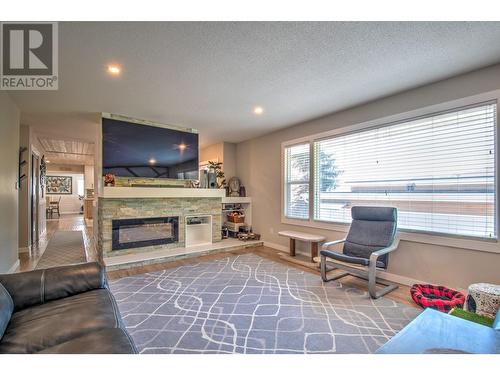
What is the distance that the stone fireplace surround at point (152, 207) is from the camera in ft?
12.8

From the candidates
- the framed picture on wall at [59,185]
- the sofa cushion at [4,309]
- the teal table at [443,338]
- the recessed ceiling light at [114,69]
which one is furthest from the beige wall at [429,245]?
the framed picture on wall at [59,185]

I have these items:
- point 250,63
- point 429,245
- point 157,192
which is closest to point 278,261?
point 429,245

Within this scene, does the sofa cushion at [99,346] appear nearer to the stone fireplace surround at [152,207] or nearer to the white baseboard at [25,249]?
the stone fireplace surround at [152,207]

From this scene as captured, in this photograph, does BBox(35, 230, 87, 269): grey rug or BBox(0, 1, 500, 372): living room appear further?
BBox(35, 230, 87, 269): grey rug

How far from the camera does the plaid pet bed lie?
2.23 metres

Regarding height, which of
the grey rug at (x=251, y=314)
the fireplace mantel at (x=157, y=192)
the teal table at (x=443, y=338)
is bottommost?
the grey rug at (x=251, y=314)

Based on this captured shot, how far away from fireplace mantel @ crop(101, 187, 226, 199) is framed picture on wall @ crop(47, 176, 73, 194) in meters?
11.1

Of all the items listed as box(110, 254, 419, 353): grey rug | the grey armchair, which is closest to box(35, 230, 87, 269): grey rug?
box(110, 254, 419, 353): grey rug

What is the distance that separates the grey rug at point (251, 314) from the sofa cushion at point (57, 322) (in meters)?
0.54

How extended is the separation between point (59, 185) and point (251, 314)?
46.0 ft

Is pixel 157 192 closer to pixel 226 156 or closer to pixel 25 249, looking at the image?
pixel 226 156

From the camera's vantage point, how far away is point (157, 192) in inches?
168

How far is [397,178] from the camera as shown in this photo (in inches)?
125

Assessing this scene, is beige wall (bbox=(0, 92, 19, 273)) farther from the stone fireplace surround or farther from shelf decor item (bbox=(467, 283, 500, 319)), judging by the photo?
shelf decor item (bbox=(467, 283, 500, 319))
